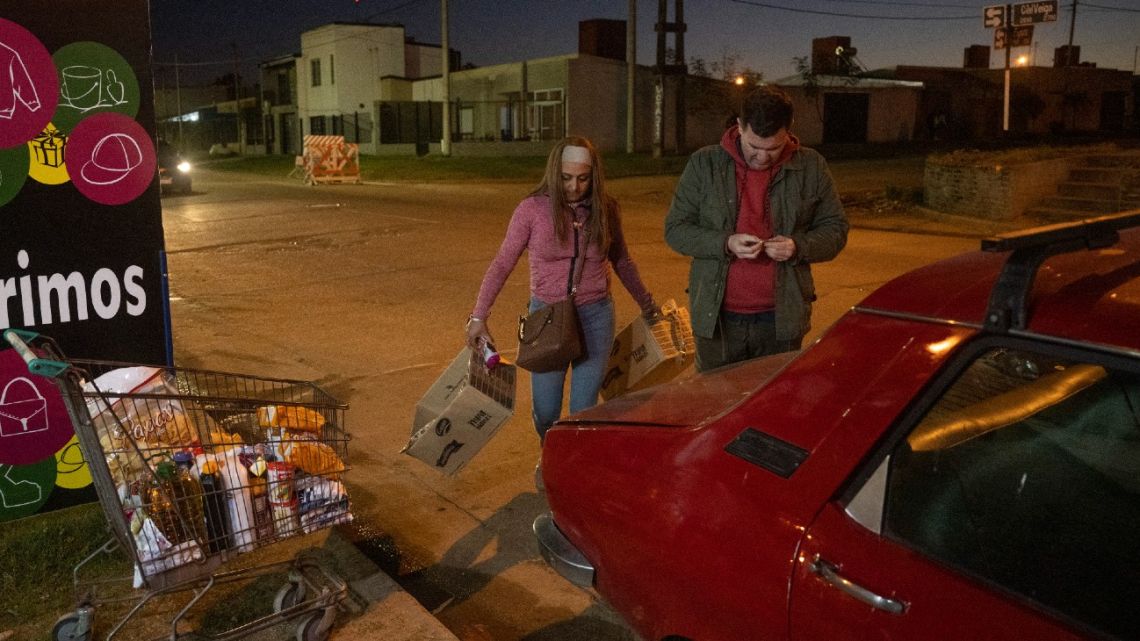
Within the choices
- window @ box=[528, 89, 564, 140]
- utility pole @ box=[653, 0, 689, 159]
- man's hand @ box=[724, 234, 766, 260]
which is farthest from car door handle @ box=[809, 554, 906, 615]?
window @ box=[528, 89, 564, 140]

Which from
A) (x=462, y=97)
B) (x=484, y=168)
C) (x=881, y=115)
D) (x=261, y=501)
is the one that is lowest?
(x=261, y=501)

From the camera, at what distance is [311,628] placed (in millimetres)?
3533

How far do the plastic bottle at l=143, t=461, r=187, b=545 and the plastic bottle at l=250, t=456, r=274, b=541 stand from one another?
0.25 m

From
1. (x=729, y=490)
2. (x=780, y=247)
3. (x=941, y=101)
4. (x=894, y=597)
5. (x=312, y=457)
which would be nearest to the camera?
(x=894, y=597)

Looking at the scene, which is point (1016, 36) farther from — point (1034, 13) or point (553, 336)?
point (553, 336)

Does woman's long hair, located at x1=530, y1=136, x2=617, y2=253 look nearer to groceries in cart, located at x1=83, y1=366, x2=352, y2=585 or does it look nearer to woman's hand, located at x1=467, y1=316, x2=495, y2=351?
woman's hand, located at x1=467, y1=316, x2=495, y2=351

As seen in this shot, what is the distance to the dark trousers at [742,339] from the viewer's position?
4.19 m

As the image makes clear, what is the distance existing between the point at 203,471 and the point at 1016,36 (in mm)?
18638

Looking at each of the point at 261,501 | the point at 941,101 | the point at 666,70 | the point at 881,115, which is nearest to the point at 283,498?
the point at 261,501

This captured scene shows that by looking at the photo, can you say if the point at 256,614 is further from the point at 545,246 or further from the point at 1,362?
the point at 545,246

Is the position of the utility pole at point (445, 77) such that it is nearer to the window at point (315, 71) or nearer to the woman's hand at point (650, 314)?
the window at point (315, 71)

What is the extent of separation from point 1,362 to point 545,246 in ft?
7.94

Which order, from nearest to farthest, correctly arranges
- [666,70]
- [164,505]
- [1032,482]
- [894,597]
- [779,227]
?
[894,597] → [1032,482] → [164,505] → [779,227] → [666,70]

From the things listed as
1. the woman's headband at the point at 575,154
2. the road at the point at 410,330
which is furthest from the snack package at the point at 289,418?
the woman's headband at the point at 575,154
